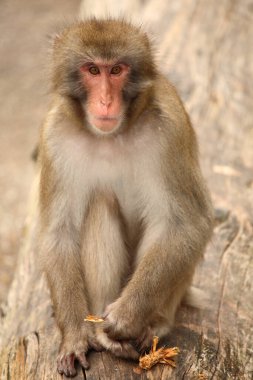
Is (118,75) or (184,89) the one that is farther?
(184,89)

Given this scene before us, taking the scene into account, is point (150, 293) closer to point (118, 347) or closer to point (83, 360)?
point (118, 347)

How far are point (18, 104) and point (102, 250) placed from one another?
725 cm

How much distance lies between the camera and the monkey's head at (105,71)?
433cm

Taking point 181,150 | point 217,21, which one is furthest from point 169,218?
point 217,21

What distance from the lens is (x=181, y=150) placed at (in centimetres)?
465

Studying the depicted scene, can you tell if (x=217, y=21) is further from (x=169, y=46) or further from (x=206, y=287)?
(x=206, y=287)

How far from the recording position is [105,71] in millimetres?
4328

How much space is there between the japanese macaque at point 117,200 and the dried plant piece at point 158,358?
4.6 inches

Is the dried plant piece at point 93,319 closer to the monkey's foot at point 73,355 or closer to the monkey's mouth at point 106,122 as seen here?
the monkey's foot at point 73,355

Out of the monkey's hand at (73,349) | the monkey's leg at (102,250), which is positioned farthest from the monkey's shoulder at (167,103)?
the monkey's hand at (73,349)

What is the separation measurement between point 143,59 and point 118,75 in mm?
203

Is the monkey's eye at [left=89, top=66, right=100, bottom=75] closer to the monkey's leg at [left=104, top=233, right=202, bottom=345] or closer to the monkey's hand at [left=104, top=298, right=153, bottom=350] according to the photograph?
the monkey's leg at [left=104, top=233, right=202, bottom=345]

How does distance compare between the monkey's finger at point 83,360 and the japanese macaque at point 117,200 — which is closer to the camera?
the monkey's finger at point 83,360

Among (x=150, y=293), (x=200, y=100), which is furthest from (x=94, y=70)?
(x=200, y=100)
